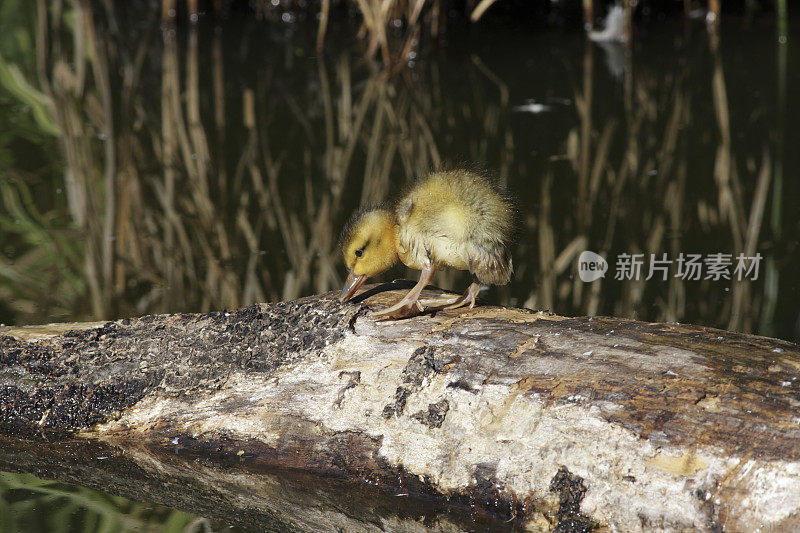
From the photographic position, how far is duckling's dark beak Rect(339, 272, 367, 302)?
2412mm

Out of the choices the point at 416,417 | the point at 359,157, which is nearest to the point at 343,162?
the point at 359,157

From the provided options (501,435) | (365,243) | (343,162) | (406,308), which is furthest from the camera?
(343,162)

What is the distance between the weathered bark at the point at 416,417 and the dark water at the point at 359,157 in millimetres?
647

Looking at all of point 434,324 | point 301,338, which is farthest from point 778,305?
point 301,338

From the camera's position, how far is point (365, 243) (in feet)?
8.01

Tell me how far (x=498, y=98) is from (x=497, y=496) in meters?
4.20

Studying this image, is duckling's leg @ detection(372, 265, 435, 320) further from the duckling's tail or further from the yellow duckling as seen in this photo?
the duckling's tail

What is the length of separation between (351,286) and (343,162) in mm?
2401

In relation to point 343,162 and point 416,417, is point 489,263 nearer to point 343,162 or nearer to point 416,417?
point 416,417

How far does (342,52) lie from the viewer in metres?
7.11

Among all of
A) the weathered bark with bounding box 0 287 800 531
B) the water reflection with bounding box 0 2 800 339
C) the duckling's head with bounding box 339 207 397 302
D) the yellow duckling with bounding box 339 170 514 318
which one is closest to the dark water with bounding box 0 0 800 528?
the water reflection with bounding box 0 2 800 339

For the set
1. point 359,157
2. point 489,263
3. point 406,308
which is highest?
point 359,157

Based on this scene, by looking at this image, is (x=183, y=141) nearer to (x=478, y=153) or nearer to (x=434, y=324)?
(x=478, y=153)

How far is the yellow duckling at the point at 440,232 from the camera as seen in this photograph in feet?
7.88
